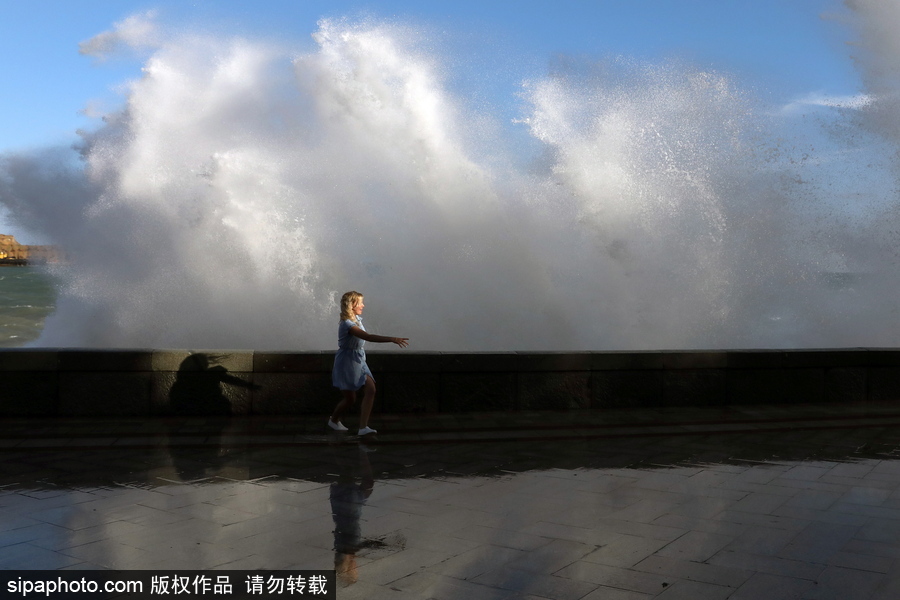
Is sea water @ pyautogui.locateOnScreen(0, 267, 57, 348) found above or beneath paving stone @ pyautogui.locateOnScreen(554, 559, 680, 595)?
above

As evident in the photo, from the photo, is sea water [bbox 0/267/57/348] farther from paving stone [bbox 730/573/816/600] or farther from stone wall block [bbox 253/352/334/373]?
paving stone [bbox 730/573/816/600]

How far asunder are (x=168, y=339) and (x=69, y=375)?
10440 millimetres

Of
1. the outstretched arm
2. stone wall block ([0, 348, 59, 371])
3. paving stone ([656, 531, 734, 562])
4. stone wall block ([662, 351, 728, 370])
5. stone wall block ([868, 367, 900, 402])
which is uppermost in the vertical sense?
the outstretched arm

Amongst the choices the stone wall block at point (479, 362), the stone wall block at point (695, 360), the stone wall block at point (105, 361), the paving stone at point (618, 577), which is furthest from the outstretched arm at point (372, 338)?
the stone wall block at point (695, 360)

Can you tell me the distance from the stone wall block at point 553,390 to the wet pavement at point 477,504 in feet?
2.24

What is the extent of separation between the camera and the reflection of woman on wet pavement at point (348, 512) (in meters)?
3.91

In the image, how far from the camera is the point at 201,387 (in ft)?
26.5

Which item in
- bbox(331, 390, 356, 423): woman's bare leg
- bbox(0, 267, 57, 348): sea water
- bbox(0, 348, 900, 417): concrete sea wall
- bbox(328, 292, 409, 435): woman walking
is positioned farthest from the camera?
bbox(0, 267, 57, 348): sea water

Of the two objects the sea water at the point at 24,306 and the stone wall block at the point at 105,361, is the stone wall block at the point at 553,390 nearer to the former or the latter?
the stone wall block at the point at 105,361

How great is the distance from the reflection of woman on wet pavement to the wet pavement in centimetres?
1

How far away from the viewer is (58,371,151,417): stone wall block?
26.1ft

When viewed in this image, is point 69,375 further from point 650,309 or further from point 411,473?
point 650,309

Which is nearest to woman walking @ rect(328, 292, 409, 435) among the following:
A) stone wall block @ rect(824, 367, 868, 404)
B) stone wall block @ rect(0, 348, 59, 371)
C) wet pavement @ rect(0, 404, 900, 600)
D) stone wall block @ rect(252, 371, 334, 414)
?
wet pavement @ rect(0, 404, 900, 600)

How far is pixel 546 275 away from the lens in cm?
2125
